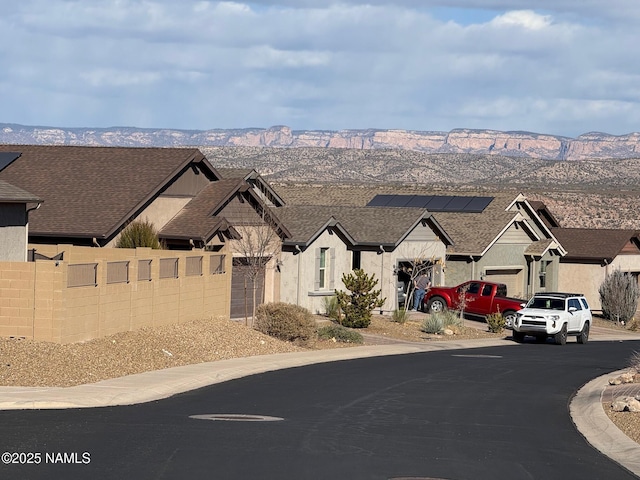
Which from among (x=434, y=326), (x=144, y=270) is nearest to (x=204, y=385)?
(x=144, y=270)

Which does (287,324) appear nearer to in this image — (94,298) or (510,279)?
(94,298)

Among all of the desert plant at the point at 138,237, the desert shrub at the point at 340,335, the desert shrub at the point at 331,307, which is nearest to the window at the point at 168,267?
the desert plant at the point at 138,237

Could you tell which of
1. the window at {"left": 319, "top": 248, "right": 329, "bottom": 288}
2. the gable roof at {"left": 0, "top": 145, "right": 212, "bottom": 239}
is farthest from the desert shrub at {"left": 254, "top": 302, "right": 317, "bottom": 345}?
the window at {"left": 319, "top": 248, "right": 329, "bottom": 288}

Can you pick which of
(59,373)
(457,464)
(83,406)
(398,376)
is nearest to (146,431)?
(83,406)

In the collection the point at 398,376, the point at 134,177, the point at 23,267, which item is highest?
the point at 134,177

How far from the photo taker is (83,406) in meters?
18.6

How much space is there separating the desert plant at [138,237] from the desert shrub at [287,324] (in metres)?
4.34

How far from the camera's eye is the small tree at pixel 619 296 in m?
55.9

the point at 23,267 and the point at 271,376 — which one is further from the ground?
the point at 23,267

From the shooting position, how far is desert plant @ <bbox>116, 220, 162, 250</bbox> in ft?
114

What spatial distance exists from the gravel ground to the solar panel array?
966 inches

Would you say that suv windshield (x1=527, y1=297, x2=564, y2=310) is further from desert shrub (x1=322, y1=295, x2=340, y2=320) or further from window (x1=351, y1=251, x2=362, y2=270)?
window (x1=351, y1=251, x2=362, y2=270)

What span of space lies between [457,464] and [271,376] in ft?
35.7

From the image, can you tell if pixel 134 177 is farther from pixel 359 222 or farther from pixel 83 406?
pixel 83 406
